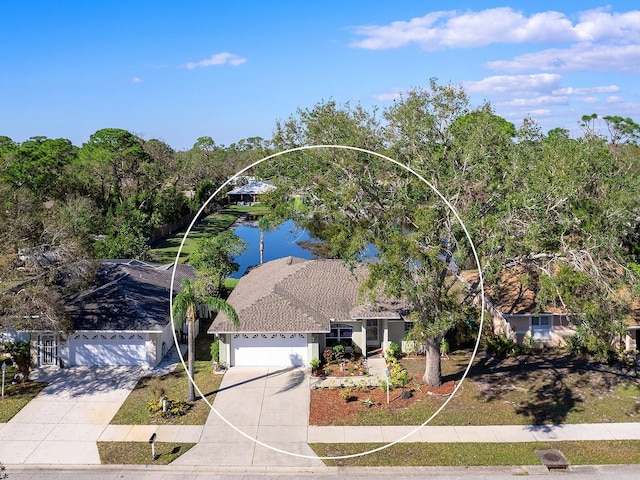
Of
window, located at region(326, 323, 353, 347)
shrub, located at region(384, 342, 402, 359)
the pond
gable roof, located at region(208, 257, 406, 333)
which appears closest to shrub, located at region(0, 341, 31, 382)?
gable roof, located at region(208, 257, 406, 333)

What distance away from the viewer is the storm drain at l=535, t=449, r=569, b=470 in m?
16.4

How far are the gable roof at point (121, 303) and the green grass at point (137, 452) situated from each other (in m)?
6.31

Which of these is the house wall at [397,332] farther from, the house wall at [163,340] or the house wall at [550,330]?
the house wall at [163,340]

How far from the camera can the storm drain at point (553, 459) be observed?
16406mm

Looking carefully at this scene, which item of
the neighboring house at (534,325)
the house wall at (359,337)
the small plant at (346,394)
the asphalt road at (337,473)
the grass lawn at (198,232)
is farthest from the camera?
the grass lawn at (198,232)

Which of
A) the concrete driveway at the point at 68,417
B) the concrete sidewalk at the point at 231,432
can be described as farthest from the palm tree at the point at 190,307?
the concrete driveway at the point at 68,417

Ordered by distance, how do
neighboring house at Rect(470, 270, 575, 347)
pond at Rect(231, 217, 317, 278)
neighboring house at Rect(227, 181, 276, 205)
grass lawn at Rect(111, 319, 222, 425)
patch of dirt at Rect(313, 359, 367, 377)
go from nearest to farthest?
1. grass lawn at Rect(111, 319, 222, 425)
2. patch of dirt at Rect(313, 359, 367, 377)
3. neighboring house at Rect(470, 270, 575, 347)
4. pond at Rect(231, 217, 317, 278)
5. neighboring house at Rect(227, 181, 276, 205)

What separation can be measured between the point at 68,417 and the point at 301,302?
1011 centimetres

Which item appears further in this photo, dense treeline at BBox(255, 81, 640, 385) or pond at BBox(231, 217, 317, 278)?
pond at BBox(231, 217, 317, 278)

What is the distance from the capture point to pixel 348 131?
20.4m

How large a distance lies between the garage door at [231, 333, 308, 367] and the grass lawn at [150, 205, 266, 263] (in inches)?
946

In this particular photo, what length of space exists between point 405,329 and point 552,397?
6803 mm

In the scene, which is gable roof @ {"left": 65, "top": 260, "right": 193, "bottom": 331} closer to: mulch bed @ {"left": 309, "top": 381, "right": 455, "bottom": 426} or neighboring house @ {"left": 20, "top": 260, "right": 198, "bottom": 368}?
neighboring house @ {"left": 20, "top": 260, "right": 198, "bottom": 368}

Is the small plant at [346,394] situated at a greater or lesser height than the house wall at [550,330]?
lesser
